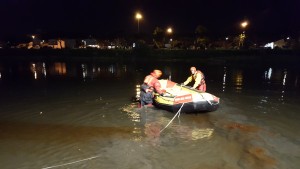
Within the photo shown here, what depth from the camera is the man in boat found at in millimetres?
13471

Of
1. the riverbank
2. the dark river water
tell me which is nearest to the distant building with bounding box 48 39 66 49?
the riverbank

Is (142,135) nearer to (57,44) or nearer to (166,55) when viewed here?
(166,55)

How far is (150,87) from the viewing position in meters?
13.7

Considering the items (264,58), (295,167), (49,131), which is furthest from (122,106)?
(264,58)

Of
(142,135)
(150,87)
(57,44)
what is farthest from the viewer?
(57,44)

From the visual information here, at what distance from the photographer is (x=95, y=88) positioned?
22.2m

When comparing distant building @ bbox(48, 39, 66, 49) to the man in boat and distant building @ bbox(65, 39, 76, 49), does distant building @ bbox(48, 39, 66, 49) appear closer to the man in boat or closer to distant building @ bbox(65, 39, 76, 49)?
distant building @ bbox(65, 39, 76, 49)

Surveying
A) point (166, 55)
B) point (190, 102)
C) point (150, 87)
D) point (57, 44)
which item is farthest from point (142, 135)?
point (57, 44)

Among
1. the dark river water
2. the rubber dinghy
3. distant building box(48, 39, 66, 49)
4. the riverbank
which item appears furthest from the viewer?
distant building box(48, 39, 66, 49)

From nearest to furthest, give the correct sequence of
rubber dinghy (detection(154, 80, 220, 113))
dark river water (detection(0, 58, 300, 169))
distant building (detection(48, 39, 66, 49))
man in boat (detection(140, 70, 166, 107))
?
1. dark river water (detection(0, 58, 300, 169))
2. rubber dinghy (detection(154, 80, 220, 113))
3. man in boat (detection(140, 70, 166, 107))
4. distant building (detection(48, 39, 66, 49))

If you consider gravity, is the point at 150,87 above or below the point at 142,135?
above

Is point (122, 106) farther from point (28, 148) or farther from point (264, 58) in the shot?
point (264, 58)

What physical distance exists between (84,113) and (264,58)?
1702 inches

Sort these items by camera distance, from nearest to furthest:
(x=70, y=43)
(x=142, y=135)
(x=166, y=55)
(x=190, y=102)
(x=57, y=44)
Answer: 1. (x=142, y=135)
2. (x=190, y=102)
3. (x=166, y=55)
4. (x=70, y=43)
5. (x=57, y=44)
